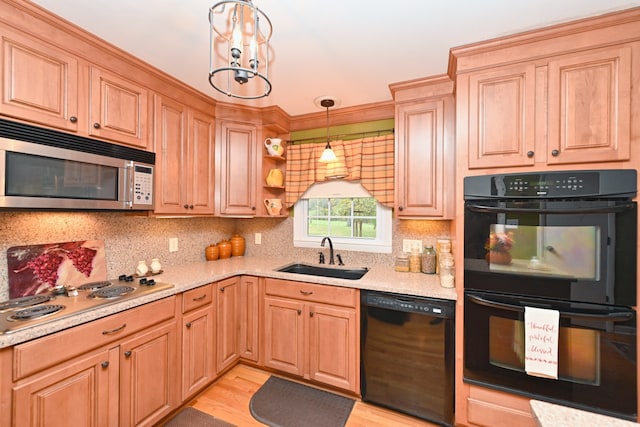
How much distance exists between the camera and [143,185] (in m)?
1.90

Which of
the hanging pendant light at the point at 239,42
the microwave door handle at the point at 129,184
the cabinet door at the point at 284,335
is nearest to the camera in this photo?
the hanging pendant light at the point at 239,42

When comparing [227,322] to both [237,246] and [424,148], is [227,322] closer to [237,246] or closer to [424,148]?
[237,246]

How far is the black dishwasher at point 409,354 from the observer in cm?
175

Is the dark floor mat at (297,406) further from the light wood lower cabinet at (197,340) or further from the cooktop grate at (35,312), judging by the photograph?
the cooktop grate at (35,312)

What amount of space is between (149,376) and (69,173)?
1.29 meters

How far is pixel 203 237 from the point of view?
283 centimetres

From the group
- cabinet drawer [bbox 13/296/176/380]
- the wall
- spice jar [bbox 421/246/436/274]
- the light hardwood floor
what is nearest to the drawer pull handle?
cabinet drawer [bbox 13/296/176/380]

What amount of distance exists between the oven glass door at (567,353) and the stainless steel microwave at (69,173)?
7.56 feet

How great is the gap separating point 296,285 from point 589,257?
182 cm

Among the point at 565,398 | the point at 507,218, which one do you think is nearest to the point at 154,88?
the point at 507,218

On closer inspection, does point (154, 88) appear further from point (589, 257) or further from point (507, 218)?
point (589, 257)

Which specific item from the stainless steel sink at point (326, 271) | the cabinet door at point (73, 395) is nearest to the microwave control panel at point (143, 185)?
the cabinet door at point (73, 395)

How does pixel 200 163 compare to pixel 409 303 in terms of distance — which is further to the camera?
pixel 200 163

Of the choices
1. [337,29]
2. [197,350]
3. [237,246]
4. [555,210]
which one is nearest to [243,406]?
[197,350]
